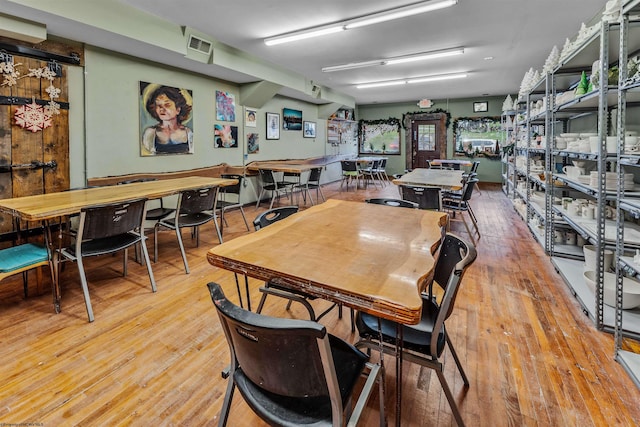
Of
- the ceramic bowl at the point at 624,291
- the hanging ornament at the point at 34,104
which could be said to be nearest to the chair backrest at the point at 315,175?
the hanging ornament at the point at 34,104

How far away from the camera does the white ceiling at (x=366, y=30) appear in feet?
11.4

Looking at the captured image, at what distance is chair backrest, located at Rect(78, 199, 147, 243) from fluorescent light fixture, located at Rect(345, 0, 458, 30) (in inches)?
121

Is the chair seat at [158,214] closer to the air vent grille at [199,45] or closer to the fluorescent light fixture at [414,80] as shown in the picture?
the air vent grille at [199,45]

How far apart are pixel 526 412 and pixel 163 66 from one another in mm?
5487

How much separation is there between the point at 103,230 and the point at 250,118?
4.61 metres

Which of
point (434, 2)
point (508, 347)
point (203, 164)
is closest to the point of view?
point (508, 347)

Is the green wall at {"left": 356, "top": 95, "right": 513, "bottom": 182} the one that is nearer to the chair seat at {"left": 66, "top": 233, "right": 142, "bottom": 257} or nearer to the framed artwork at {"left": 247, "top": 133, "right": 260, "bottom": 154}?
the framed artwork at {"left": 247, "top": 133, "right": 260, "bottom": 154}

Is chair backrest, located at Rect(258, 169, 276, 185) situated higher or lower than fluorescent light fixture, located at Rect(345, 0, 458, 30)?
lower

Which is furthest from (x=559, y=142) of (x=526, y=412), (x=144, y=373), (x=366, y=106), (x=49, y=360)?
(x=366, y=106)

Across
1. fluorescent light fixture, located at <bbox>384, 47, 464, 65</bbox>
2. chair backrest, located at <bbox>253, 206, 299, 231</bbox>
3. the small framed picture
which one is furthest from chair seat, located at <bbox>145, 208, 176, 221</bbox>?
the small framed picture

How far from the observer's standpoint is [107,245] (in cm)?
262

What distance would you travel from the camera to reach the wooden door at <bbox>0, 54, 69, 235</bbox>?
322cm

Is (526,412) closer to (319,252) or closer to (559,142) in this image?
(319,252)

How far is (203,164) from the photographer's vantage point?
559 centimetres
